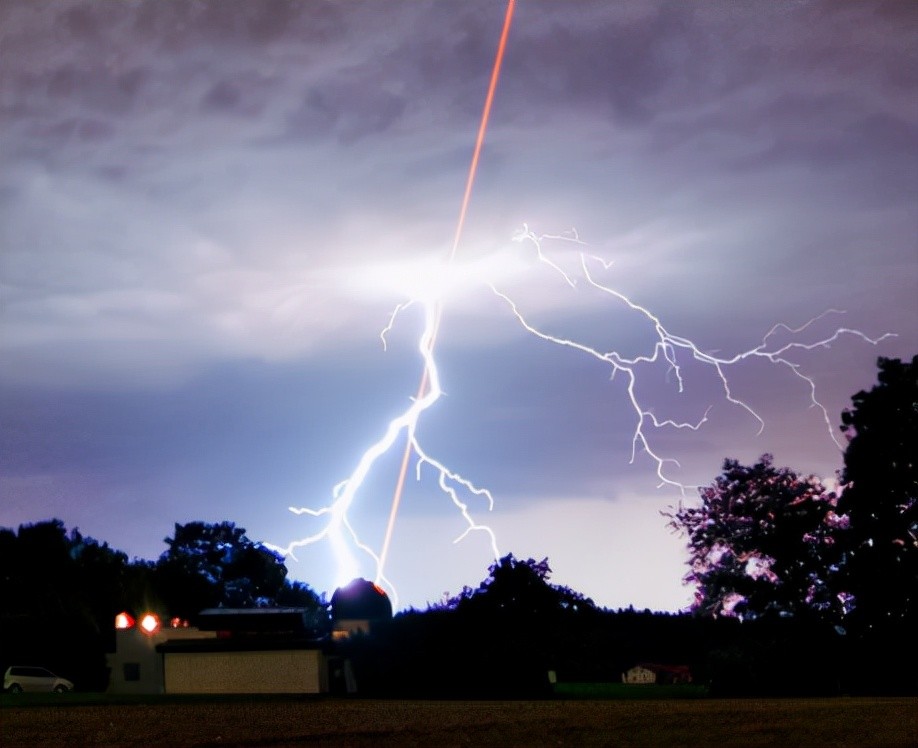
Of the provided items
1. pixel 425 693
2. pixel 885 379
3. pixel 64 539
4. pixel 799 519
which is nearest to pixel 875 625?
pixel 799 519

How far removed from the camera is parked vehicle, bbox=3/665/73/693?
142ft

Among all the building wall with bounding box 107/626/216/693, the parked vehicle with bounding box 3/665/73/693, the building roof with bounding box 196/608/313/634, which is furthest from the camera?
the building roof with bounding box 196/608/313/634

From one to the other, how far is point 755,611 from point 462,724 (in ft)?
75.4

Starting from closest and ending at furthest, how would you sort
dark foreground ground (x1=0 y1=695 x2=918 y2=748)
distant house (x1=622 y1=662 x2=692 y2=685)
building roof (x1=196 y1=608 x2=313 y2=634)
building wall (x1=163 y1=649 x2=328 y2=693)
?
dark foreground ground (x1=0 y1=695 x2=918 y2=748) → building wall (x1=163 y1=649 x2=328 y2=693) → distant house (x1=622 y1=662 x2=692 y2=685) → building roof (x1=196 y1=608 x2=313 y2=634)

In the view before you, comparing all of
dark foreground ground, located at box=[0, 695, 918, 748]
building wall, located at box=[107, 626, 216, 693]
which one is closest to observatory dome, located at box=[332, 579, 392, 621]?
building wall, located at box=[107, 626, 216, 693]

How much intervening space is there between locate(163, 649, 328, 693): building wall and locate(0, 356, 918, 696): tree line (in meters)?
2.31

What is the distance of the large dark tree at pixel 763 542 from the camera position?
1720 inches

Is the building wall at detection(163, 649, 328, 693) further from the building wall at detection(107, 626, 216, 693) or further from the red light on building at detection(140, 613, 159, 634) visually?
the red light on building at detection(140, 613, 159, 634)

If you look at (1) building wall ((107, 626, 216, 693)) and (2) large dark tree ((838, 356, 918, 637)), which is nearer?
(2) large dark tree ((838, 356, 918, 637))

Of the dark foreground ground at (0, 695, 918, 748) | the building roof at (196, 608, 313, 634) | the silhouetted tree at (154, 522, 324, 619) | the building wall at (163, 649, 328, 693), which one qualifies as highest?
the silhouetted tree at (154, 522, 324, 619)

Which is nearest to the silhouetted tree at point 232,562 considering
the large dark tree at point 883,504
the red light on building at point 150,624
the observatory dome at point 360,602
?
the observatory dome at point 360,602

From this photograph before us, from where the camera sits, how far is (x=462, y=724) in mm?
23344

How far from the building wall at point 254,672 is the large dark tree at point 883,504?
17842 millimetres

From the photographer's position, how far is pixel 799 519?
43938mm
